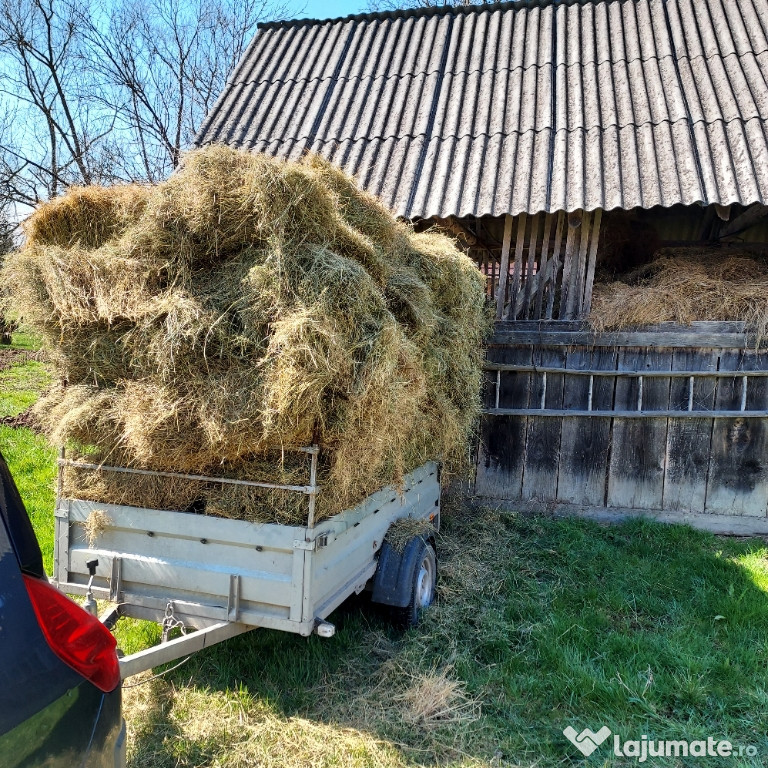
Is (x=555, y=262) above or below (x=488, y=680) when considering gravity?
above

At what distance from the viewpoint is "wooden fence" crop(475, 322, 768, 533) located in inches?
238

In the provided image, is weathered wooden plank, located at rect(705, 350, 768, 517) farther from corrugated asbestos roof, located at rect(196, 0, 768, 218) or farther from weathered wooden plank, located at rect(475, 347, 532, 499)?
weathered wooden plank, located at rect(475, 347, 532, 499)

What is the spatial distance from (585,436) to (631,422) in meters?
0.50

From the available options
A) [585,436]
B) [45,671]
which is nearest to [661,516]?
[585,436]

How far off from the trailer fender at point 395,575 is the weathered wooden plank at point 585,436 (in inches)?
118

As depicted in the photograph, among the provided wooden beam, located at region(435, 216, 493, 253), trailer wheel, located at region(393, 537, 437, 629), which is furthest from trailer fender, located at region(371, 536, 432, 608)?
wooden beam, located at region(435, 216, 493, 253)

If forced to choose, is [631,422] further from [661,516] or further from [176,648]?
[176,648]

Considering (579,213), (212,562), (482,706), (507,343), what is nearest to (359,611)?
(482,706)

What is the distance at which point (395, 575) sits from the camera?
3920 mm

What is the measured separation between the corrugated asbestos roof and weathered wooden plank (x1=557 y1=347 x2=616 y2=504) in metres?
1.62

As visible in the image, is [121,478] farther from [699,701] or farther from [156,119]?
[156,119]

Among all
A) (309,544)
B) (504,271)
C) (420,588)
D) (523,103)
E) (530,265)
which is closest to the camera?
(309,544)

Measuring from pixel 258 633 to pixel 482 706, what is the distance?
154cm

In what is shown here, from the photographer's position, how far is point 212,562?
125 inches
